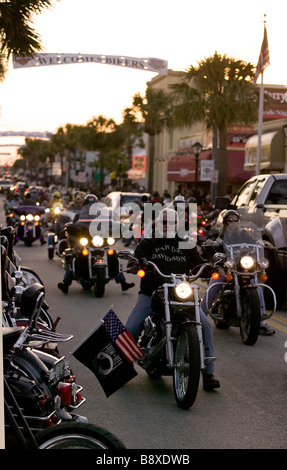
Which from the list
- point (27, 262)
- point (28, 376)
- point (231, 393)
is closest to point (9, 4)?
point (27, 262)

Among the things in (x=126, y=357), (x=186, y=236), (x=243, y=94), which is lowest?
(x=126, y=357)

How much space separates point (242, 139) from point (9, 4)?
33.9 m

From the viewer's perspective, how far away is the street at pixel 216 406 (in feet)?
19.0

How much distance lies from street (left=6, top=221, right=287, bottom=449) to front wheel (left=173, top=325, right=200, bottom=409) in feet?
0.43

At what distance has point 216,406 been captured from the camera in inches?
268

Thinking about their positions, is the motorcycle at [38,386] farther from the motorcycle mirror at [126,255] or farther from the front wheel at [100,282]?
the front wheel at [100,282]

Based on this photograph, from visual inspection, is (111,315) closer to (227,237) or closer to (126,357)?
(126,357)

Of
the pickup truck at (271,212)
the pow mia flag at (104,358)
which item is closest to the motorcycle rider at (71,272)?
the pickup truck at (271,212)

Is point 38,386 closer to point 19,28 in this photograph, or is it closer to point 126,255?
point 126,255

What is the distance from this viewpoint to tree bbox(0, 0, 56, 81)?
618 inches

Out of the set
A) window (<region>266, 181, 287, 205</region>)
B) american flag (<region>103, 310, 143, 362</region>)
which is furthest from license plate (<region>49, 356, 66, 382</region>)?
window (<region>266, 181, 287, 205</region>)

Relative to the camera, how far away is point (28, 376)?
179 inches

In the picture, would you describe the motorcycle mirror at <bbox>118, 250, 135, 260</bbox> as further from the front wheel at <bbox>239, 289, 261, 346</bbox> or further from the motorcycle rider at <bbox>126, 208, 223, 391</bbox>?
the front wheel at <bbox>239, 289, 261, 346</bbox>

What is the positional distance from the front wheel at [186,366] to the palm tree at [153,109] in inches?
2001
